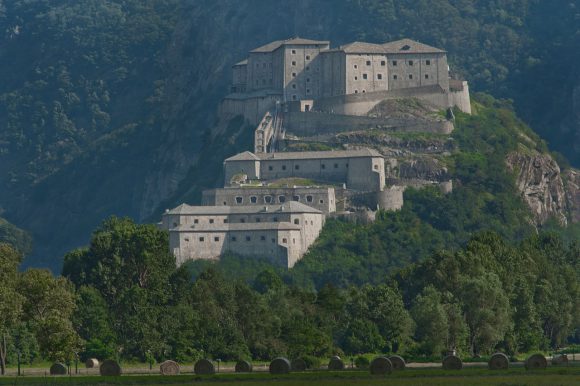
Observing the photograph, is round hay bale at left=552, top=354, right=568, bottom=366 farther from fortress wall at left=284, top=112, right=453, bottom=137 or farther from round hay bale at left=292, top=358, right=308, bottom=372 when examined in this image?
fortress wall at left=284, top=112, right=453, bottom=137

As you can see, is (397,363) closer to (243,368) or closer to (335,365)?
(335,365)

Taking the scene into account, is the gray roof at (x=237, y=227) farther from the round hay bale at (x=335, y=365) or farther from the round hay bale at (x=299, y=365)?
the round hay bale at (x=335, y=365)

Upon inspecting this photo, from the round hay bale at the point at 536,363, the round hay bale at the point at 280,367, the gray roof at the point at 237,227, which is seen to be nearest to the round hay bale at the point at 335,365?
the round hay bale at the point at 280,367

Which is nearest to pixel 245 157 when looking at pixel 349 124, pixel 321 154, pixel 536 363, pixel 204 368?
pixel 321 154

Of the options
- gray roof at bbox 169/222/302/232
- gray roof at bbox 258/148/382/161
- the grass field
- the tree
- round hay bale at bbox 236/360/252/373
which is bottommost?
the grass field

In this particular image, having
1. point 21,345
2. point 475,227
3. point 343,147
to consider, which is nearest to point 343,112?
point 343,147

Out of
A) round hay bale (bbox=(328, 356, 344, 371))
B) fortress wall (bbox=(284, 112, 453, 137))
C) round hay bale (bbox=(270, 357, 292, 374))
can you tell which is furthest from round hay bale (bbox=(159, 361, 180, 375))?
fortress wall (bbox=(284, 112, 453, 137))
